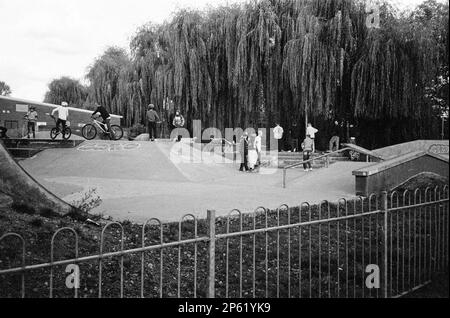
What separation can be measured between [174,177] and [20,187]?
983cm

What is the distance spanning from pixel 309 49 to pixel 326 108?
291cm

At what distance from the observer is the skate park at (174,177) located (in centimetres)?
958

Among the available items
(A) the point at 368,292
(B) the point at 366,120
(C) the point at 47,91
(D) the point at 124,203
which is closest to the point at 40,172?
(D) the point at 124,203

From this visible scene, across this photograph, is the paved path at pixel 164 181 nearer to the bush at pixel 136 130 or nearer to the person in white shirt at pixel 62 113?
the person in white shirt at pixel 62 113

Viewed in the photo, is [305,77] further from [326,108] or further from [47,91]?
[47,91]

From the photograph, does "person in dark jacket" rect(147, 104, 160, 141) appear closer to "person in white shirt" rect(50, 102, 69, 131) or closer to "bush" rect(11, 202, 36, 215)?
"person in white shirt" rect(50, 102, 69, 131)

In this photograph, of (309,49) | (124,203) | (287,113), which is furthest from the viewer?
(287,113)

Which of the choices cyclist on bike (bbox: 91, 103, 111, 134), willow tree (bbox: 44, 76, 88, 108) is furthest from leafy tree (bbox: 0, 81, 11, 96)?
cyclist on bike (bbox: 91, 103, 111, 134)

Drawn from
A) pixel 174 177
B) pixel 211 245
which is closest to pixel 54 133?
pixel 174 177

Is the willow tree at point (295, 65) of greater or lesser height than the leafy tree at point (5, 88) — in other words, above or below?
below

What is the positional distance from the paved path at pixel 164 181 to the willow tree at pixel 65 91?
29.5 m

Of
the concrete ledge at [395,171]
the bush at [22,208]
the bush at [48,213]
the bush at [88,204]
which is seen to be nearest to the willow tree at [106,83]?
the concrete ledge at [395,171]

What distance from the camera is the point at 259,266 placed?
588cm

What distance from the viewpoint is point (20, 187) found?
609 cm
